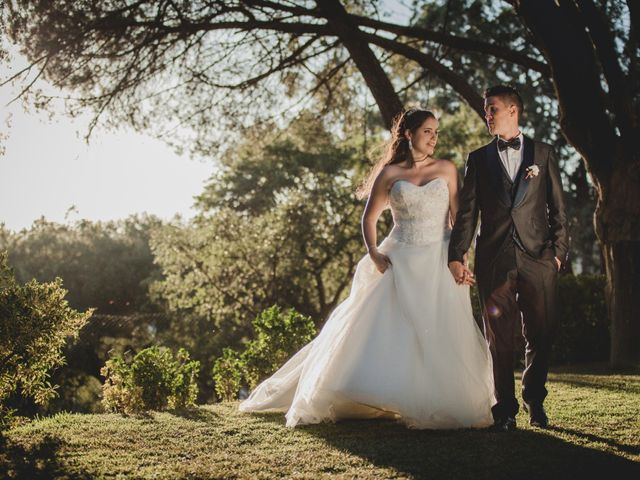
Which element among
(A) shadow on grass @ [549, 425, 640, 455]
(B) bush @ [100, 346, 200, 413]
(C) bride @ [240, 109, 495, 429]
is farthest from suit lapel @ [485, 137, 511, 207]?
(B) bush @ [100, 346, 200, 413]

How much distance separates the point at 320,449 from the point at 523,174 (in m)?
2.00

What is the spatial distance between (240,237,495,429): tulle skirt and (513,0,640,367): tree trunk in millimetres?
3370

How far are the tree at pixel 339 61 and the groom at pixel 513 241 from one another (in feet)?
11.1

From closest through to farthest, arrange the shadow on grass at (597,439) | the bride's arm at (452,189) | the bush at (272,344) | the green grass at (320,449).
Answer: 1. the green grass at (320,449)
2. the shadow on grass at (597,439)
3. the bride's arm at (452,189)
4. the bush at (272,344)

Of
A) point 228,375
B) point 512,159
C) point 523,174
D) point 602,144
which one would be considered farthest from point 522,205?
point 228,375

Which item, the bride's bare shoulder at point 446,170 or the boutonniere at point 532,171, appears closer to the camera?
the boutonniere at point 532,171

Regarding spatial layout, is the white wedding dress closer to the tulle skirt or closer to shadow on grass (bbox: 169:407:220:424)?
the tulle skirt

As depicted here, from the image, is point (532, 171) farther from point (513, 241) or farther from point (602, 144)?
point (602, 144)

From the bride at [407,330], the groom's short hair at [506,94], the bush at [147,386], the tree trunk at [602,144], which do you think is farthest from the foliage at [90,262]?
the groom's short hair at [506,94]

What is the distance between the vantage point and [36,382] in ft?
15.8

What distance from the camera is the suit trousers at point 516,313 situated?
4.21m

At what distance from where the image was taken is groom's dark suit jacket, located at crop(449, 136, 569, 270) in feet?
13.8

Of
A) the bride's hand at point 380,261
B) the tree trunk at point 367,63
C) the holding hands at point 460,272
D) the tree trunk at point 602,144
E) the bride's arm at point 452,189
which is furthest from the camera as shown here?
the tree trunk at point 367,63

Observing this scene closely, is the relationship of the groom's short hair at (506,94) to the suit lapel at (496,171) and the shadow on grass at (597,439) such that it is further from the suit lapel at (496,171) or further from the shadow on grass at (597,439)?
the shadow on grass at (597,439)
